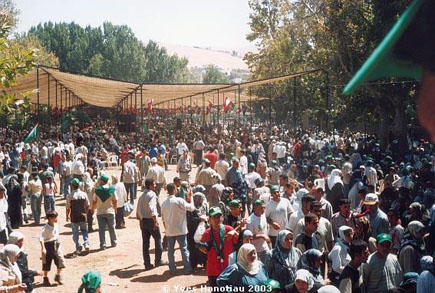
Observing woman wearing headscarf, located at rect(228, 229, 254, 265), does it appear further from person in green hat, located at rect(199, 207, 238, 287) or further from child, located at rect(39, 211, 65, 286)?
child, located at rect(39, 211, 65, 286)

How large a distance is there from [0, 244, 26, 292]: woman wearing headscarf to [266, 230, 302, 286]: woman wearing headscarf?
2.83 meters

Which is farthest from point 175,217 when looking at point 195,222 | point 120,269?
point 120,269

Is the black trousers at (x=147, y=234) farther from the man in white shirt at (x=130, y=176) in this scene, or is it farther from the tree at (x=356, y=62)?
the tree at (x=356, y=62)

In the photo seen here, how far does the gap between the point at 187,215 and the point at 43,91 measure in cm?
2171

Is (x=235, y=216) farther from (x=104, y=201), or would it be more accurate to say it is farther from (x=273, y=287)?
(x=104, y=201)

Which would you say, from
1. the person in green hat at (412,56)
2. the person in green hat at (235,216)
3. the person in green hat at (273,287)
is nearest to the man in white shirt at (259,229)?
the person in green hat at (235,216)

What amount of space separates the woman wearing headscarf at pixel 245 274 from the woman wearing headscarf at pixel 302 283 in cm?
33

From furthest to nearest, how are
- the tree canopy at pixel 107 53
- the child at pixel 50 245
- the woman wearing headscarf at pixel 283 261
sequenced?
1. the tree canopy at pixel 107 53
2. the child at pixel 50 245
3. the woman wearing headscarf at pixel 283 261

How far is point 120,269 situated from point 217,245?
11.9 feet

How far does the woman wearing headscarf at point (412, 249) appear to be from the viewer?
6.16 m

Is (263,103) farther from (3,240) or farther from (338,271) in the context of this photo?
(338,271)

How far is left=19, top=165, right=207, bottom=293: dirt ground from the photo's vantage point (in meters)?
9.22

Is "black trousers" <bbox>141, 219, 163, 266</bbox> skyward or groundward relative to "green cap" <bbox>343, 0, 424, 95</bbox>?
groundward

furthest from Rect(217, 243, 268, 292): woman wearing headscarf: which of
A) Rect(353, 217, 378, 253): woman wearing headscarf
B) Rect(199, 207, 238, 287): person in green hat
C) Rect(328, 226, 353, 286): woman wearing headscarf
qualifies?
Rect(353, 217, 378, 253): woman wearing headscarf
